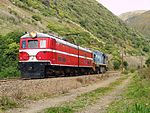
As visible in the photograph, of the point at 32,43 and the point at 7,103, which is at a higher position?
the point at 32,43

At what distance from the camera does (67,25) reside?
77.8m

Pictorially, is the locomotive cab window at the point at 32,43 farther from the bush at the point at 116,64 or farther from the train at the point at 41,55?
the bush at the point at 116,64

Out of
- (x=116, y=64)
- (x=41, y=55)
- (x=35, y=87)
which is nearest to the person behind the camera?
(x=35, y=87)

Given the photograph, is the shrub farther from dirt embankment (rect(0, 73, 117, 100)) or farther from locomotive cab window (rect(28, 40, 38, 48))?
locomotive cab window (rect(28, 40, 38, 48))

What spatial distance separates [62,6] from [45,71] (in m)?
65.8

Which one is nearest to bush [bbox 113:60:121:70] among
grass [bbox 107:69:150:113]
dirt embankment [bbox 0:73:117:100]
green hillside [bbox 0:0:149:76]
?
green hillside [bbox 0:0:149:76]

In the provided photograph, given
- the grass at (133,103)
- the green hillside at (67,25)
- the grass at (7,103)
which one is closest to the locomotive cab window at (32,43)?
the green hillside at (67,25)

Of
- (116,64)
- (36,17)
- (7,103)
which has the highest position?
(36,17)

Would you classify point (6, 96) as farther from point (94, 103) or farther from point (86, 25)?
point (86, 25)

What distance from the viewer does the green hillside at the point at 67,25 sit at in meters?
43.1

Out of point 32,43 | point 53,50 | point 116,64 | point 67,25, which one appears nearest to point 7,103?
point 32,43

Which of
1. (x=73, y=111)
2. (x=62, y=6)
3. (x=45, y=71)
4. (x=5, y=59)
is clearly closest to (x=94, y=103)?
(x=73, y=111)

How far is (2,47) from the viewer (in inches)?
1547

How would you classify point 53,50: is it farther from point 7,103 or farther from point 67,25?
point 67,25
